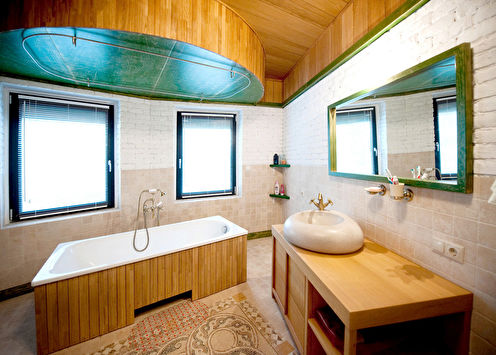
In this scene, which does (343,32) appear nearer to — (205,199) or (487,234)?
(487,234)

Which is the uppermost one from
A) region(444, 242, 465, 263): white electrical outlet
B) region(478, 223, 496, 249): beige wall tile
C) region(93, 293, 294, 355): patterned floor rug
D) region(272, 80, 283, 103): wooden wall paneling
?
region(272, 80, 283, 103): wooden wall paneling

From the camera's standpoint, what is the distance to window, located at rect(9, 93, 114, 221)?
212 cm

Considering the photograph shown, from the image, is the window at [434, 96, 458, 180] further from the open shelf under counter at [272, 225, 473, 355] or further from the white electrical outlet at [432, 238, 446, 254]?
the open shelf under counter at [272, 225, 473, 355]

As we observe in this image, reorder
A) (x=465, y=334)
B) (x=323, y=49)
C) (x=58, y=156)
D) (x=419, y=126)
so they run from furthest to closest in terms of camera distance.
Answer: (x=58, y=156), (x=323, y=49), (x=419, y=126), (x=465, y=334)

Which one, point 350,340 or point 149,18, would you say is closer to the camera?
point 350,340

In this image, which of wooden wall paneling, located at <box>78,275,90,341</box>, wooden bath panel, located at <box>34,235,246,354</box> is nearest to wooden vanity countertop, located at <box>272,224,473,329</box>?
wooden bath panel, located at <box>34,235,246,354</box>

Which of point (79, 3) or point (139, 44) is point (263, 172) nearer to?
point (139, 44)

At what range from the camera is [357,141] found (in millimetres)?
1707

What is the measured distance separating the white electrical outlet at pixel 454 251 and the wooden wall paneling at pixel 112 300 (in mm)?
2300

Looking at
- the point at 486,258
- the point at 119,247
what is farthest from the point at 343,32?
the point at 119,247

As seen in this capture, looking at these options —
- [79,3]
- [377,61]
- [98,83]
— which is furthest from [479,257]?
[98,83]

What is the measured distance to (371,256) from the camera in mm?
1291

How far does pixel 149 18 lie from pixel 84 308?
88.0 inches

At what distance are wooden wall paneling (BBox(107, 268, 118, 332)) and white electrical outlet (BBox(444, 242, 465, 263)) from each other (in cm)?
230
